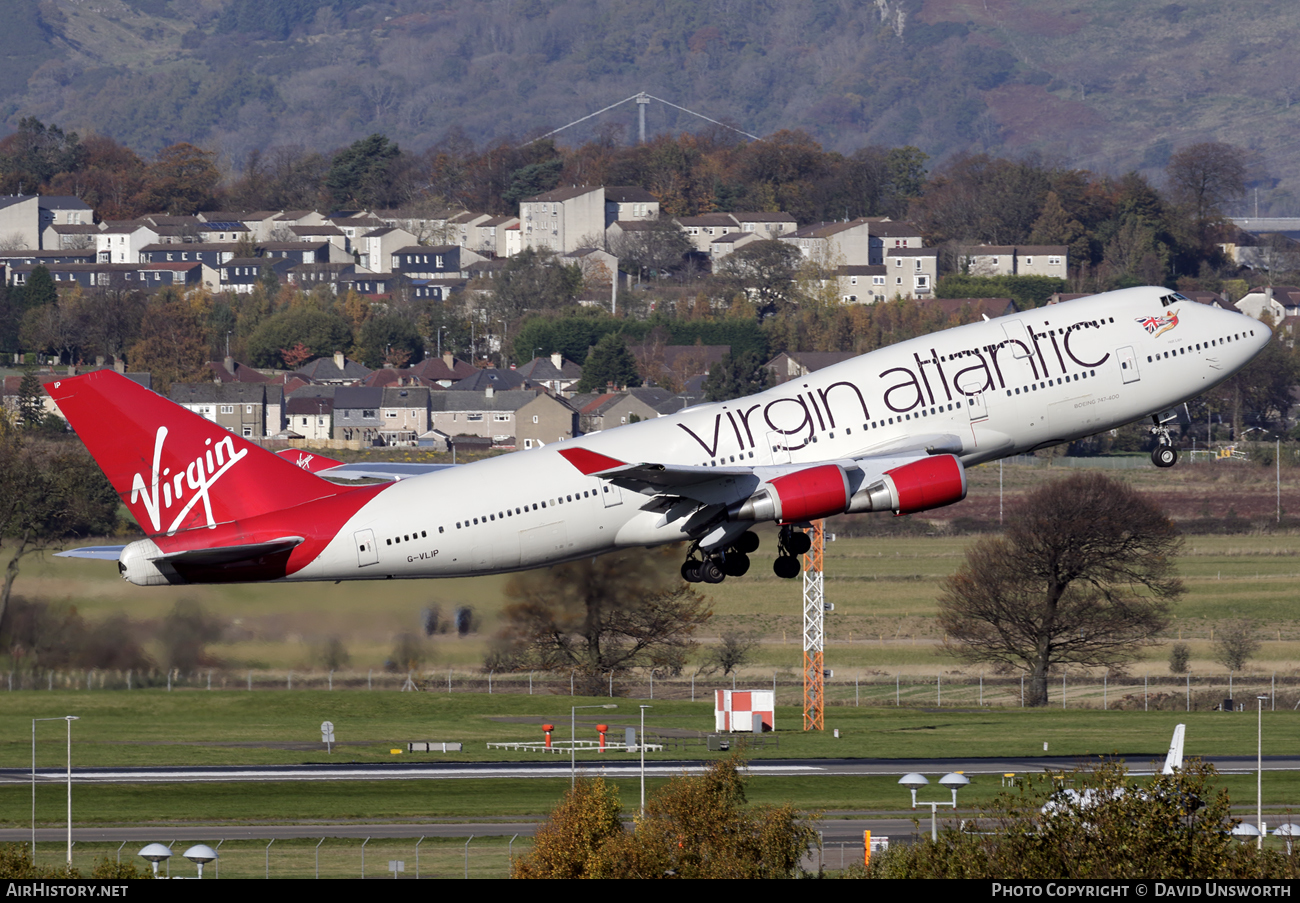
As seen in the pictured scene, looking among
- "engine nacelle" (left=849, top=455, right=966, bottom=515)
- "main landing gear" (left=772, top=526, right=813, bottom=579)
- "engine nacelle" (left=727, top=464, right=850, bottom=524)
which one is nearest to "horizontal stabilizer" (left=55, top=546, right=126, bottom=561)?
"engine nacelle" (left=727, top=464, right=850, bottom=524)

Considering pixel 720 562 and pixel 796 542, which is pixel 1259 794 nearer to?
pixel 796 542

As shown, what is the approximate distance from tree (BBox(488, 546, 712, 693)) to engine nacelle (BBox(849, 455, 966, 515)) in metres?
16.4

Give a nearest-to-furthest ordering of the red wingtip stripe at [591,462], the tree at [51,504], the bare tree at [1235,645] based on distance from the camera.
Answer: the red wingtip stripe at [591,462]
the tree at [51,504]
the bare tree at [1235,645]

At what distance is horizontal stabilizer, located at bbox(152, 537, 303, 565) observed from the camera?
58.0 metres

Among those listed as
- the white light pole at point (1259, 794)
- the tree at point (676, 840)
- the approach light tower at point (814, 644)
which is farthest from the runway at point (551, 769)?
the tree at point (676, 840)

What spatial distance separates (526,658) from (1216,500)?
89365 millimetres

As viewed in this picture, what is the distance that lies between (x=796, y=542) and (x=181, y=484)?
59.4 ft

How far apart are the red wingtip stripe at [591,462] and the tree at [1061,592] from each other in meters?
72.0

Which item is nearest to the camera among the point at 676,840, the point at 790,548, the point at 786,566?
the point at 790,548

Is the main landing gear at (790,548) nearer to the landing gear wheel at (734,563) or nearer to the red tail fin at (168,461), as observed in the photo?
the landing gear wheel at (734,563)

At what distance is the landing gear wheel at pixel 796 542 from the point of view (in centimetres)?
6103

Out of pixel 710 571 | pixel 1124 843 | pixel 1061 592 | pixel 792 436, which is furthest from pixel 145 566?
pixel 1061 592

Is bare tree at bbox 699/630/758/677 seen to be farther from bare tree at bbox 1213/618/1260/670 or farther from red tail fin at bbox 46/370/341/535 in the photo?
red tail fin at bbox 46/370/341/535

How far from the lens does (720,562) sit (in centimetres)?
6284
